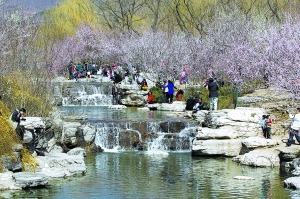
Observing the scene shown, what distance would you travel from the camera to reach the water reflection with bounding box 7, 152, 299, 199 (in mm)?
17594

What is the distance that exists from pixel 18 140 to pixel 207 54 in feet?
72.1

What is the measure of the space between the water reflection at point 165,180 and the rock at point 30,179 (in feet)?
0.85

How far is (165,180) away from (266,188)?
3132mm

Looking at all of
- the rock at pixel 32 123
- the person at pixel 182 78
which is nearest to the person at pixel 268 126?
the rock at pixel 32 123

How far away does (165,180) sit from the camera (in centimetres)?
1973

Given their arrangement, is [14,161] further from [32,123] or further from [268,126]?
[268,126]

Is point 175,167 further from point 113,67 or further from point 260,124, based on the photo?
point 113,67

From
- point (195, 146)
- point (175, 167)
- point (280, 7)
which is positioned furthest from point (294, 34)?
point (280, 7)

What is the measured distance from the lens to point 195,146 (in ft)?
81.8

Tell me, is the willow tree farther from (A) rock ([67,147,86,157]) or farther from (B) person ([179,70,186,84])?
(A) rock ([67,147,86,157])

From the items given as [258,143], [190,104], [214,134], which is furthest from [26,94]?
[190,104]

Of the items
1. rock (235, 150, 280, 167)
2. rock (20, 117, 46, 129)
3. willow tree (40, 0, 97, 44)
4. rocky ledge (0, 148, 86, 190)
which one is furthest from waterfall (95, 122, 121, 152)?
willow tree (40, 0, 97, 44)

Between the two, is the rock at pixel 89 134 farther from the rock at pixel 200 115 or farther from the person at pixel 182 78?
the person at pixel 182 78

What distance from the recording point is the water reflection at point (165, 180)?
1759 centimetres
